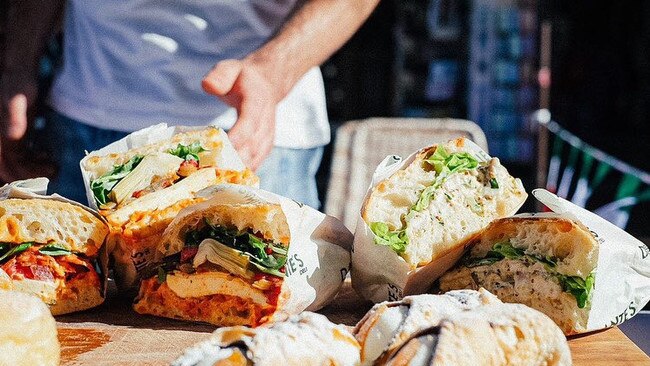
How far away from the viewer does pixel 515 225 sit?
1974 millimetres

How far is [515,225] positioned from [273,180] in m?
1.39

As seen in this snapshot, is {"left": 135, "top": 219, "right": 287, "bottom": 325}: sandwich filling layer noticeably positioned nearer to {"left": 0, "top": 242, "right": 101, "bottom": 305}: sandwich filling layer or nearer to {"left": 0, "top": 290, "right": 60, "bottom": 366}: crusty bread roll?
{"left": 0, "top": 242, "right": 101, "bottom": 305}: sandwich filling layer

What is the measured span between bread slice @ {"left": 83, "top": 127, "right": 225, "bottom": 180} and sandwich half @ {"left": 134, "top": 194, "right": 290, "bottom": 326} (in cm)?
37

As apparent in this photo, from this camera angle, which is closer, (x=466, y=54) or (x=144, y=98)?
(x=144, y=98)

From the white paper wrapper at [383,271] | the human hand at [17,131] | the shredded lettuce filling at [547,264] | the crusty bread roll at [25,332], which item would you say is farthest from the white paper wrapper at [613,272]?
the human hand at [17,131]

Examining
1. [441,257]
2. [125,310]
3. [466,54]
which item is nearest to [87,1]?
[125,310]

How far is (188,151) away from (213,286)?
53cm

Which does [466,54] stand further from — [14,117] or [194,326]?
[194,326]

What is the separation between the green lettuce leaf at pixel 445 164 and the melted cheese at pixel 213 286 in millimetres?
489

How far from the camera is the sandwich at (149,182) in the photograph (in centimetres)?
209

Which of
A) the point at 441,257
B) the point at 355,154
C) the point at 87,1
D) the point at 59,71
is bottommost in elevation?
the point at 355,154

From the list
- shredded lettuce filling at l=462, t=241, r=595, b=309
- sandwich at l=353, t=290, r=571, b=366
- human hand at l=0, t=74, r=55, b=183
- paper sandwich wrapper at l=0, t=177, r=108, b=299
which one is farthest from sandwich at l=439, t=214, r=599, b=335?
human hand at l=0, t=74, r=55, b=183

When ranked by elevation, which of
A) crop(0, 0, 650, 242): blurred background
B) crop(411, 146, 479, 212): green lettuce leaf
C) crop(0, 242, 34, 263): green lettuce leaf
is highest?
crop(411, 146, 479, 212): green lettuce leaf

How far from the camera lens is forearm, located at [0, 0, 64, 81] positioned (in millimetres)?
3209
